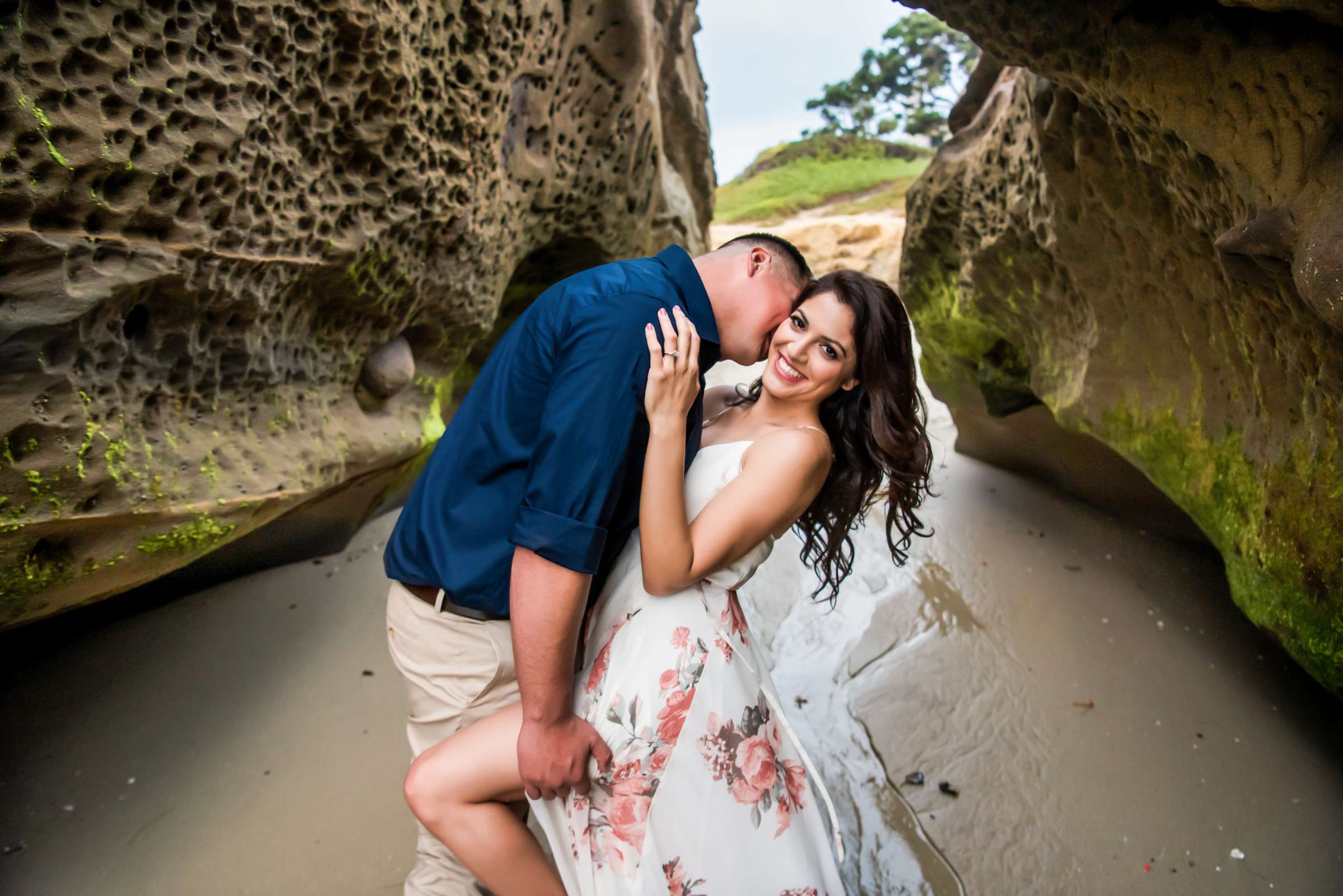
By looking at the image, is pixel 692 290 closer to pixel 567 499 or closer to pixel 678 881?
pixel 567 499

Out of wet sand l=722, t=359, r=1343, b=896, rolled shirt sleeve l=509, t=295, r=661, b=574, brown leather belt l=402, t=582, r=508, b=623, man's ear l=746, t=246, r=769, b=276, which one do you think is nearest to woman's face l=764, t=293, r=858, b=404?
man's ear l=746, t=246, r=769, b=276

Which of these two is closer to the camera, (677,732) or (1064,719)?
(677,732)

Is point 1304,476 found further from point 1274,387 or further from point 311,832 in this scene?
point 311,832

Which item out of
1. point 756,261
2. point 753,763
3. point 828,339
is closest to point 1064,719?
point 753,763

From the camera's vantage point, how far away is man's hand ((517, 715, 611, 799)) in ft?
4.87

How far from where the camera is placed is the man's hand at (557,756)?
1.48m

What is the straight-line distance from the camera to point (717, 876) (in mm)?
1541

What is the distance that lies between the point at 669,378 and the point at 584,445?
20cm

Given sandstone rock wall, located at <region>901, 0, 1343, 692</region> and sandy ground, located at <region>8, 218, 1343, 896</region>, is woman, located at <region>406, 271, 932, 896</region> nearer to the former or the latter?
sandstone rock wall, located at <region>901, 0, 1343, 692</region>

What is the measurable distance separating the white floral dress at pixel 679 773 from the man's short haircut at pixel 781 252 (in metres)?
0.61

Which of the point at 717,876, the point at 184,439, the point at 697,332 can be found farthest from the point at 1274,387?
the point at 184,439

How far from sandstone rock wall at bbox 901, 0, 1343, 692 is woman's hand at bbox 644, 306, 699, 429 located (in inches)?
49.3

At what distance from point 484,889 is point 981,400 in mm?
4475

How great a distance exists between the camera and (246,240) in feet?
7.12
